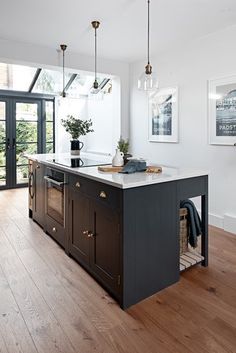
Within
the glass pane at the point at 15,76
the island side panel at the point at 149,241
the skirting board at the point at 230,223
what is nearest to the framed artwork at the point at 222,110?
the skirting board at the point at 230,223

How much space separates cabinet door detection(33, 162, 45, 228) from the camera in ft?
11.6

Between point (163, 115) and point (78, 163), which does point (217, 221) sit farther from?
point (78, 163)

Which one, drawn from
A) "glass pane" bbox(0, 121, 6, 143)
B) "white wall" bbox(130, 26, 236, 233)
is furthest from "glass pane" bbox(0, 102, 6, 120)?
"white wall" bbox(130, 26, 236, 233)

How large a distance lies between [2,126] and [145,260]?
5.05m

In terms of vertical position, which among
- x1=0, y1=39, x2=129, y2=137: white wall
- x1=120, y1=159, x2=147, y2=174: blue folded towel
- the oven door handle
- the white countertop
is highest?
x1=0, y1=39, x2=129, y2=137: white wall

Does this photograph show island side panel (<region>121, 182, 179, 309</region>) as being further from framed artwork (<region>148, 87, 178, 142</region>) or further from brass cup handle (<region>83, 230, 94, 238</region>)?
framed artwork (<region>148, 87, 178, 142</region>)

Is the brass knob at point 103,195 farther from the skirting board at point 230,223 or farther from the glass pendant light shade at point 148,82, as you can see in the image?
the skirting board at point 230,223

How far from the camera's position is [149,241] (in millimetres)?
2086

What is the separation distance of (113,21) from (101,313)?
3.01m

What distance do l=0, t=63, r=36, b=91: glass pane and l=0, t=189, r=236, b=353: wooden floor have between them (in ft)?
13.8

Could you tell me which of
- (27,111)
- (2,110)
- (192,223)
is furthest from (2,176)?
(192,223)

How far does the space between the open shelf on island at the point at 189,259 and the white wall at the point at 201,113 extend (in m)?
1.13

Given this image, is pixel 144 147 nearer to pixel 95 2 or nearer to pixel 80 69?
pixel 80 69

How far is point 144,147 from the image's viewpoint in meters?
4.88
